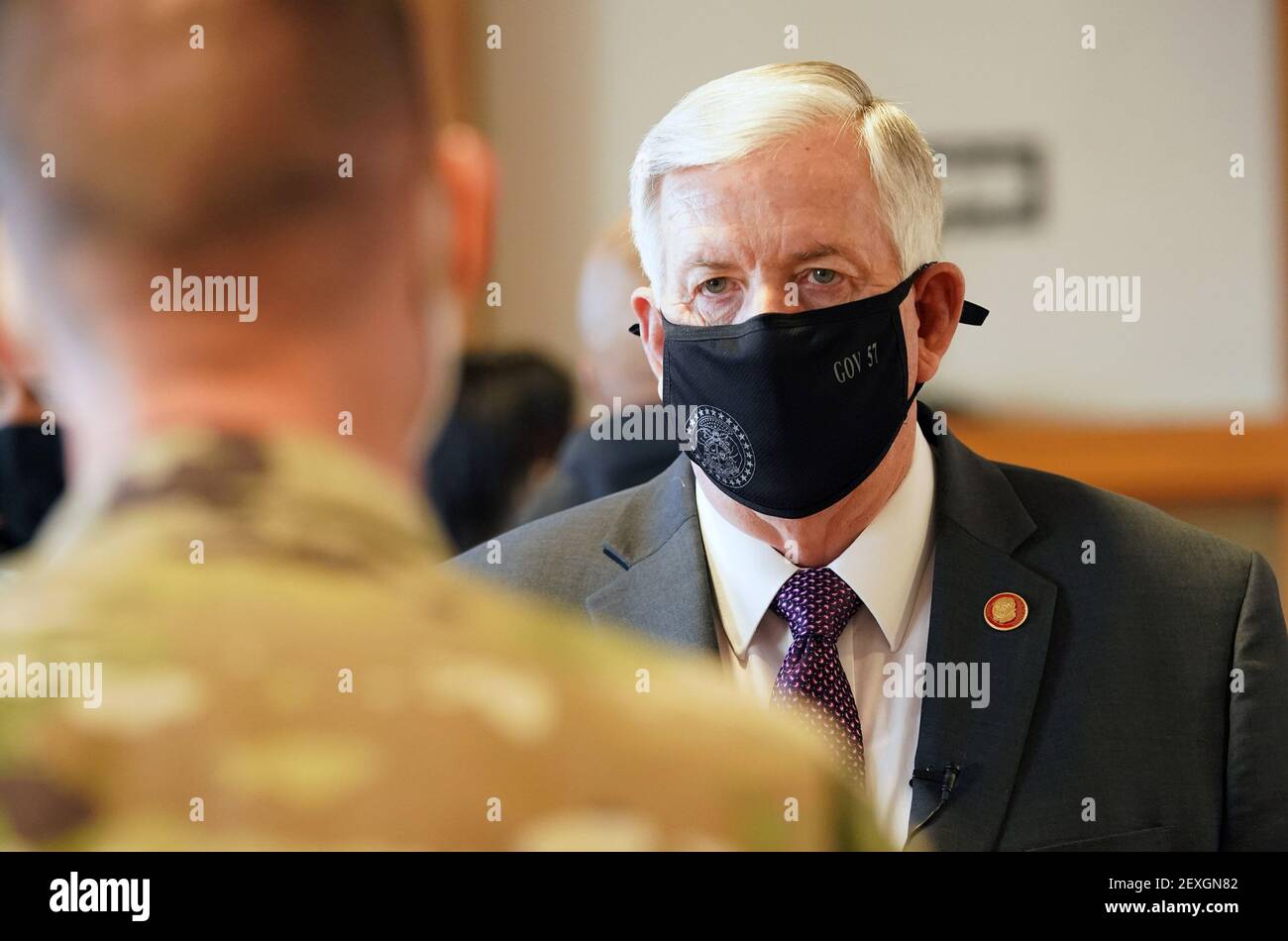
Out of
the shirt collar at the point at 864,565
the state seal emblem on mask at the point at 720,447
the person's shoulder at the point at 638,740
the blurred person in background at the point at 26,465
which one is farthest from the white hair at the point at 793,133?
the blurred person in background at the point at 26,465

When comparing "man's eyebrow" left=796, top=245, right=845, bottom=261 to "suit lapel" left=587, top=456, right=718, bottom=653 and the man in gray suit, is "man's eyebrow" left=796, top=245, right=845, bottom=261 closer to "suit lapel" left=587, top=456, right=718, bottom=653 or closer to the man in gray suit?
the man in gray suit

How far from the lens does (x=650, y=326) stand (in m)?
1.65

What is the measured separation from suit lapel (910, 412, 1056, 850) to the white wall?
2.58 metres

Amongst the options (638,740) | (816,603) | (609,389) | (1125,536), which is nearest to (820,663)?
(816,603)

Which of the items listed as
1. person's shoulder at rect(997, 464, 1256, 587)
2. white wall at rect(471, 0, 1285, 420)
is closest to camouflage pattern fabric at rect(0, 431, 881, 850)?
person's shoulder at rect(997, 464, 1256, 587)

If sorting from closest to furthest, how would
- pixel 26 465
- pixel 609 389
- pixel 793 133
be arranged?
pixel 793 133, pixel 26 465, pixel 609 389

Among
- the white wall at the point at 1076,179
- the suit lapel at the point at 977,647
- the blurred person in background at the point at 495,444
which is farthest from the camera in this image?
the white wall at the point at 1076,179

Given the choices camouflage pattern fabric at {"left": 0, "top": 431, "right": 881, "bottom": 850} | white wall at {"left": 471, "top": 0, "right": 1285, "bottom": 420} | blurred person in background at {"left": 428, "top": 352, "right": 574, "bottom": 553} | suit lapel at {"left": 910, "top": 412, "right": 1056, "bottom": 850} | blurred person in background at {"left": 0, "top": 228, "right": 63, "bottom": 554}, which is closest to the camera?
camouflage pattern fabric at {"left": 0, "top": 431, "right": 881, "bottom": 850}

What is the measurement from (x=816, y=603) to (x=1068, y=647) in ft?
0.90

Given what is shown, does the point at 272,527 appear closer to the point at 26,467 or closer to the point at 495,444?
the point at 26,467

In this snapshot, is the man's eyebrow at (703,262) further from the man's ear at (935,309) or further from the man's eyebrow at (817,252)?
the man's ear at (935,309)

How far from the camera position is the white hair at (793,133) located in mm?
1498

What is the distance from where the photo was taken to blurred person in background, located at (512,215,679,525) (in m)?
2.03

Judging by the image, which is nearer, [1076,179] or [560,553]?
[560,553]
